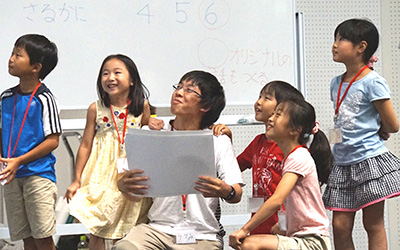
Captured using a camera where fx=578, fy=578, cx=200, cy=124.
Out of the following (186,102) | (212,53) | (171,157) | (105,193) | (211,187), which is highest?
(212,53)

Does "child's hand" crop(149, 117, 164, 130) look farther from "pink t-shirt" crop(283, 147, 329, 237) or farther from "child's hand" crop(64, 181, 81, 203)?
"pink t-shirt" crop(283, 147, 329, 237)

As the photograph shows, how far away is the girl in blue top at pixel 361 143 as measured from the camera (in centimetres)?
260

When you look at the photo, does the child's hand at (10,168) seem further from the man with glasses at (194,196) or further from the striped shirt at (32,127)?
the man with glasses at (194,196)

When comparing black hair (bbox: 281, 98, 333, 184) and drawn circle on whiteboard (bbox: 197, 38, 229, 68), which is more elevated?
drawn circle on whiteboard (bbox: 197, 38, 229, 68)

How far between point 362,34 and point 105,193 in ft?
4.52

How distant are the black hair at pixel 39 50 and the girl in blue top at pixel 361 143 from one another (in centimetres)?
135

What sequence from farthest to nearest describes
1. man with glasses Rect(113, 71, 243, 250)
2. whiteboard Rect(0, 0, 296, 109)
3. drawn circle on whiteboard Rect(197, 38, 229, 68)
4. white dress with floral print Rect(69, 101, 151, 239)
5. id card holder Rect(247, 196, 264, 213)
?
drawn circle on whiteboard Rect(197, 38, 229, 68) < whiteboard Rect(0, 0, 296, 109) < white dress with floral print Rect(69, 101, 151, 239) < id card holder Rect(247, 196, 264, 213) < man with glasses Rect(113, 71, 243, 250)

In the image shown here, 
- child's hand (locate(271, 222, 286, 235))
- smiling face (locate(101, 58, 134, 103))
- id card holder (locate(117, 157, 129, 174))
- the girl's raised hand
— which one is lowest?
child's hand (locate(271, 222, 286, 235))

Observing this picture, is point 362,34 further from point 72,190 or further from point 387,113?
point 72,190

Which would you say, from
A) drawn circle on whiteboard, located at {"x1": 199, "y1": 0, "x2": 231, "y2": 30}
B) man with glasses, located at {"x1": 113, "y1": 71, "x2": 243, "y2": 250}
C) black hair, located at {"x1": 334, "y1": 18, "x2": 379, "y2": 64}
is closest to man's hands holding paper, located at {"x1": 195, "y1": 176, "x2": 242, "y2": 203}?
man with glasses, located at {"x1": 113, "y1": 71, "x2": 243, "y2": 250}

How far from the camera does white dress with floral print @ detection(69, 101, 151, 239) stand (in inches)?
96.8

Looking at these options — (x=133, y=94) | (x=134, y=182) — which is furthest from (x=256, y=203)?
(x=133, y=94)

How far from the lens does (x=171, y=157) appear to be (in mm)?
2037

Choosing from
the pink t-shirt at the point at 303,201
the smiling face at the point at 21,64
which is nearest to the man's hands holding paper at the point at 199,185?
the pink t-shirt at the point at 303,201
